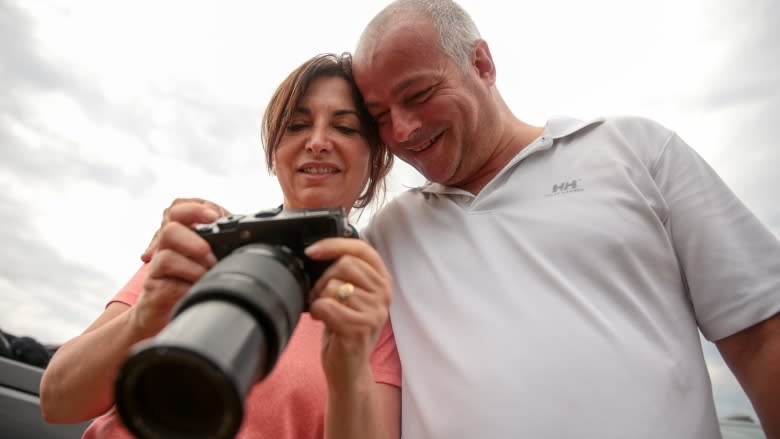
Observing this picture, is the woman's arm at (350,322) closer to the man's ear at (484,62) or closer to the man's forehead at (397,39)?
the man's forehead at (397,39)

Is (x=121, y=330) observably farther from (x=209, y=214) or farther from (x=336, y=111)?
(x=336, y=111)

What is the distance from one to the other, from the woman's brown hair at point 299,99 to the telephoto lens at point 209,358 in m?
1.09

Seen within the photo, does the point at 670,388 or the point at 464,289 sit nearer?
the point at 670,388

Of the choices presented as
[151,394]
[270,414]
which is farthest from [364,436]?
[151,394]

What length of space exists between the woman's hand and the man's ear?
138 cm

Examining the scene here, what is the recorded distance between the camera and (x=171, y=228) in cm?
107

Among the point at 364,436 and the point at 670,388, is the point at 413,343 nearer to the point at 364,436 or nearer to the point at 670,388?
the point at 364,436

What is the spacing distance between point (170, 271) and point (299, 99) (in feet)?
3.26

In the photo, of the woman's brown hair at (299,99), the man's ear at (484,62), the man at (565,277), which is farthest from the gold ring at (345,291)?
the man's ear at (484,62)

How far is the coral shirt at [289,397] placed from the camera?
4.55 feet

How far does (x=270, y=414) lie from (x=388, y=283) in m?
0.61

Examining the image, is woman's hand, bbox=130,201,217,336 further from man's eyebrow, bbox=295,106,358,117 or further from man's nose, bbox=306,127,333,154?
man's eyebrow, bbox=295,106,358,117

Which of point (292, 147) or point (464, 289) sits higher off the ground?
point (292, 147)

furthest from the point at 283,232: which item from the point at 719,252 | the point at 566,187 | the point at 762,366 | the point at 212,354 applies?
the point at 762,366
